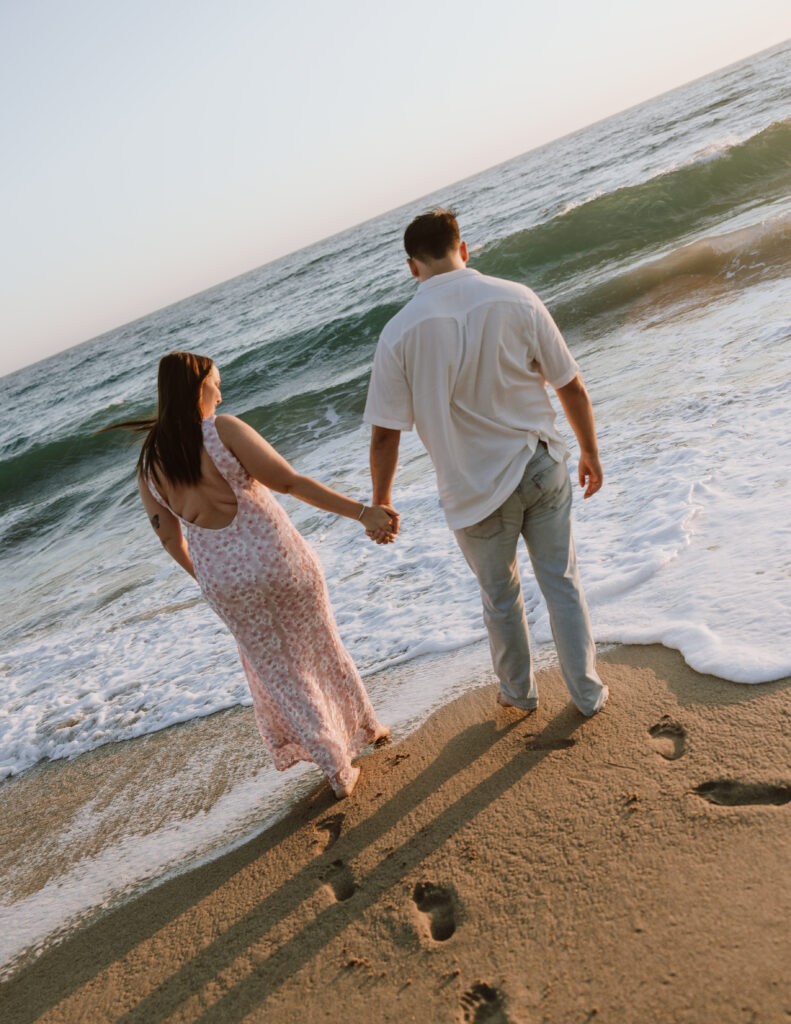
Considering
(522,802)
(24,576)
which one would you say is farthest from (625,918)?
(24,576)

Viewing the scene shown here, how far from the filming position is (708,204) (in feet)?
54.7

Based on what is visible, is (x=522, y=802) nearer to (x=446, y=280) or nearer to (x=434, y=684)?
(x=434, y=684)

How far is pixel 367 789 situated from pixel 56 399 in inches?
1423

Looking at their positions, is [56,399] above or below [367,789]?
above

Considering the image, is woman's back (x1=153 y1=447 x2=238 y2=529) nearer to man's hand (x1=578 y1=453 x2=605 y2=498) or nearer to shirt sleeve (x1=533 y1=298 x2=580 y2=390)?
shirt sleeve (x1=533 y1=298 x2=580 y2=390)

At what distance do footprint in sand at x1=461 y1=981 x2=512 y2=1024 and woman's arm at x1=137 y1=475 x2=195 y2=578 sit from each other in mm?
1665

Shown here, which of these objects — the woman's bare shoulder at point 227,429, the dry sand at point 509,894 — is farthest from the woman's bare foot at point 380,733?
the woman's bare shoulder at point 227,429

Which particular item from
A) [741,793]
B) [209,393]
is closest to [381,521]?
[209,393]

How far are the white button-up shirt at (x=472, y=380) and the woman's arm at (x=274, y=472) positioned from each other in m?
0.32

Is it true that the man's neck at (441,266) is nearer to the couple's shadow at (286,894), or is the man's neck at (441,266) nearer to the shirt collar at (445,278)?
the shirt collar at (445,278)

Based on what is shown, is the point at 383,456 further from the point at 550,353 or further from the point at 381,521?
the point at 550,353

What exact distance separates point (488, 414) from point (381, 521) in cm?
59

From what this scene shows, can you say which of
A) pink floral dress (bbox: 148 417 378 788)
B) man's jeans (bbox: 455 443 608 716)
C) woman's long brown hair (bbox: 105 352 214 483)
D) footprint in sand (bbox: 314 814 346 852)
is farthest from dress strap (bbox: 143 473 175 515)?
footprint in sand (bbox: 314 814 346 852)

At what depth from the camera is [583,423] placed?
2809mm
